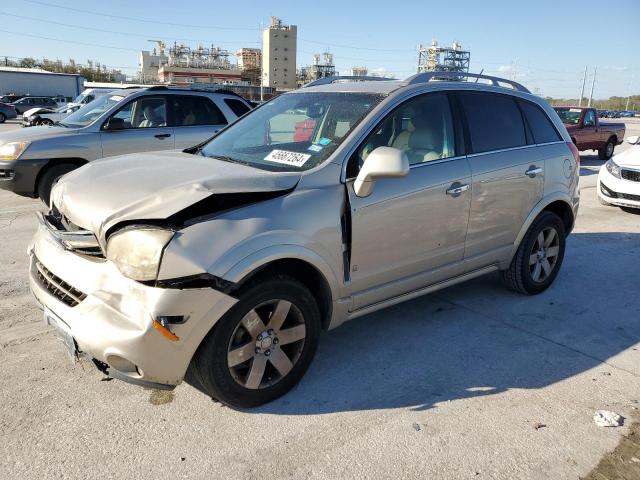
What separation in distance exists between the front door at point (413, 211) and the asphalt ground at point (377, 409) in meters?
0.54

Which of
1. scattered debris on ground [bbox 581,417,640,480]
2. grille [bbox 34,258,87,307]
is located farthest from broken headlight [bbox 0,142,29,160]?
scattered debris on ground [bbox 581,417,640,480]

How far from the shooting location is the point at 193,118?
8.43 metres

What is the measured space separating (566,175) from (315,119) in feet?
8.51

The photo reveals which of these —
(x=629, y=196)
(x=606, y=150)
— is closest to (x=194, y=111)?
(x=629, y=196)

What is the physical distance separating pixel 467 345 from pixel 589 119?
1508 cm

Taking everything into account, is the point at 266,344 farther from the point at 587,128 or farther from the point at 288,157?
the point at 587,128

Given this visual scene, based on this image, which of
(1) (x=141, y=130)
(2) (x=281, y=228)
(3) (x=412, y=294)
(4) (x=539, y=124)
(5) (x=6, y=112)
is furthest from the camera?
(5) (x=6, y=112)

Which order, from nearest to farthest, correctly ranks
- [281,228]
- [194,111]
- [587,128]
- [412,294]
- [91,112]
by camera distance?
1. [281,228]
2. [412,294]
3. [91,112]
4. [194,111]
5. [587,128]

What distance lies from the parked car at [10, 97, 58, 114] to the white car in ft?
140

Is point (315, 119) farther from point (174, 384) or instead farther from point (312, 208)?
point (174, 384)

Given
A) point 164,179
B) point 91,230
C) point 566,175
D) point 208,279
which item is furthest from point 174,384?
point 566,175

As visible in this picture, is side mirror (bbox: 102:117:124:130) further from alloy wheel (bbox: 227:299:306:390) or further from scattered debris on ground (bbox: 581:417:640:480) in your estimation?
scattered debris on ground (bbox: 581:417:640:480)

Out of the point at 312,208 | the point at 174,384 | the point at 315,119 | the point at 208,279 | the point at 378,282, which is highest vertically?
the point at 315,119

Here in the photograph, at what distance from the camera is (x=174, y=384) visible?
2.63 m
